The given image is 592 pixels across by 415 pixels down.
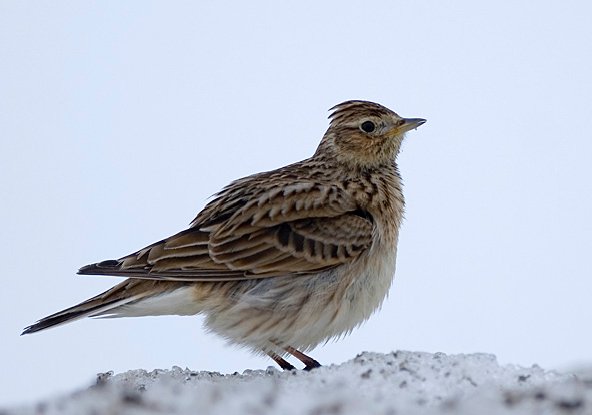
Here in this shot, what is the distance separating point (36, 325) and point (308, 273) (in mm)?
2431

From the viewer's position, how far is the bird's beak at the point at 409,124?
1102 cm

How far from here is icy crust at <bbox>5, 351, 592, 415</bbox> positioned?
17.6ft

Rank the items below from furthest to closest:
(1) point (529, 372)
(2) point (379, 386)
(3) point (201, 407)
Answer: (1) point (529, 372) → (2) point (379, 386) → (3) point (201, 407)

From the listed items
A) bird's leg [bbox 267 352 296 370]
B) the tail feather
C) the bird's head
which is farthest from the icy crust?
the bird's head

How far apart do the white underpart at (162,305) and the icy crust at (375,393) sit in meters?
1.11

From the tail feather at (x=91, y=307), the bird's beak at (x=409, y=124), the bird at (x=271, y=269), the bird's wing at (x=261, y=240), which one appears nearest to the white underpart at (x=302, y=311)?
the bird at (x=271, y=269)

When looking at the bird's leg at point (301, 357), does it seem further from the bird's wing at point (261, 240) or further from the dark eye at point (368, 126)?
the dark eye at point (368, 126)

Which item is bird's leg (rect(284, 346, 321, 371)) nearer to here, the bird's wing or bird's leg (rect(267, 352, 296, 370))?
bird's leg (rect(267, 352, 296, 370))

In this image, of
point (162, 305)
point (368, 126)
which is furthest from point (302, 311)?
point (368, 126)

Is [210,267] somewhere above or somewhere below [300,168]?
below

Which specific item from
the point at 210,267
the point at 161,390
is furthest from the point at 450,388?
the point at 210,267

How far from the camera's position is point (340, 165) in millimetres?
11188

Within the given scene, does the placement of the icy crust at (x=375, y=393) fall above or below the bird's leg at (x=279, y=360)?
below

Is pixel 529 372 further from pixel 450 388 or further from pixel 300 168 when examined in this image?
pixel 300 168
